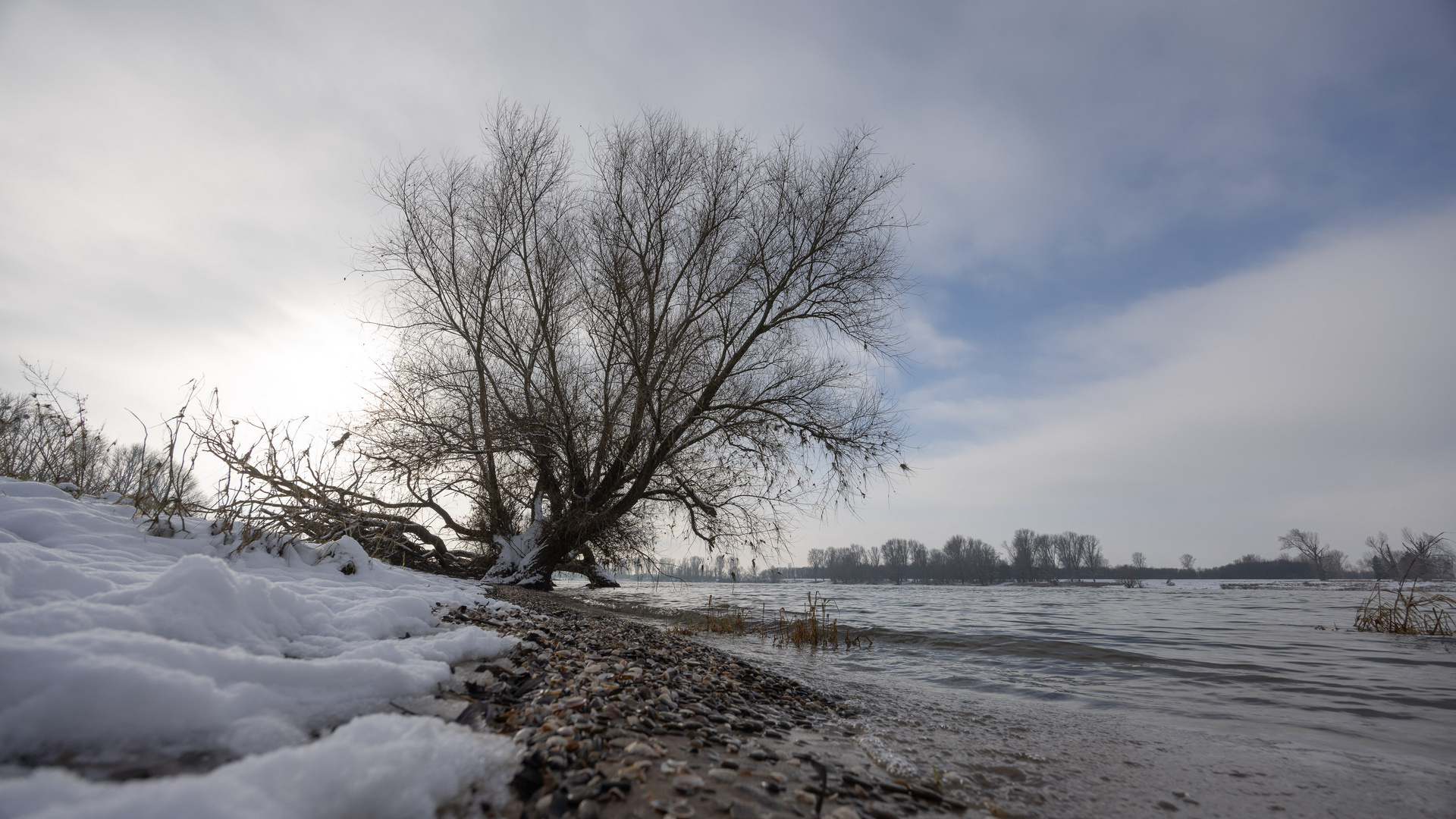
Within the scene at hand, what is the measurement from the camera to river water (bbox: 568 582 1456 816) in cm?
315

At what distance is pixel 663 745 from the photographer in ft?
9.14

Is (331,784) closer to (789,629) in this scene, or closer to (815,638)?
(815,638)

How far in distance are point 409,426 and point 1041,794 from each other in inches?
559

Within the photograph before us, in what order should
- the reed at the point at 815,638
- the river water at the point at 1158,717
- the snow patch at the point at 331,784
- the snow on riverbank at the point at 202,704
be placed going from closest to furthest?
1. the snow patch at the point at 331,784
2. the snow on riverbank at the point at 202,704
3. the river water at the point at 1158,717
4. the reed at the point at 815,638

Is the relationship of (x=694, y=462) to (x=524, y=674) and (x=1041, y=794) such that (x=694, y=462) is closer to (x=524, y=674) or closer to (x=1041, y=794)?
(x=524, y=674)

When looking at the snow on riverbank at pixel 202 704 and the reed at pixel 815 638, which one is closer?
the snow on riverbank at pixel 202 704

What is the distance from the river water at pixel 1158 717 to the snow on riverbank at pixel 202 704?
8.88 ft

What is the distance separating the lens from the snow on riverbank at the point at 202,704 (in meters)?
1.49

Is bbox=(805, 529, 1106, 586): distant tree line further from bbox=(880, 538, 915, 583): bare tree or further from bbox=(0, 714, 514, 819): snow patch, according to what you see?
bbox=(0, 714, 514, 819): snow patch

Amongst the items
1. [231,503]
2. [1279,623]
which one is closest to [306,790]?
[231,503]

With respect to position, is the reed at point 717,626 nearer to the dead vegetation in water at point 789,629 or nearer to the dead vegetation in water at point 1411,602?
the dead vegetation in water at point 789,629

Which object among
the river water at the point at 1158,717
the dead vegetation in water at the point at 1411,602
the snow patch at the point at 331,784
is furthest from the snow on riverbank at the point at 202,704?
the dead vegetation in water at the point at 1411,602

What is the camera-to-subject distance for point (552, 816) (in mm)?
1903

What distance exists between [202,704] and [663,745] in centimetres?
190
